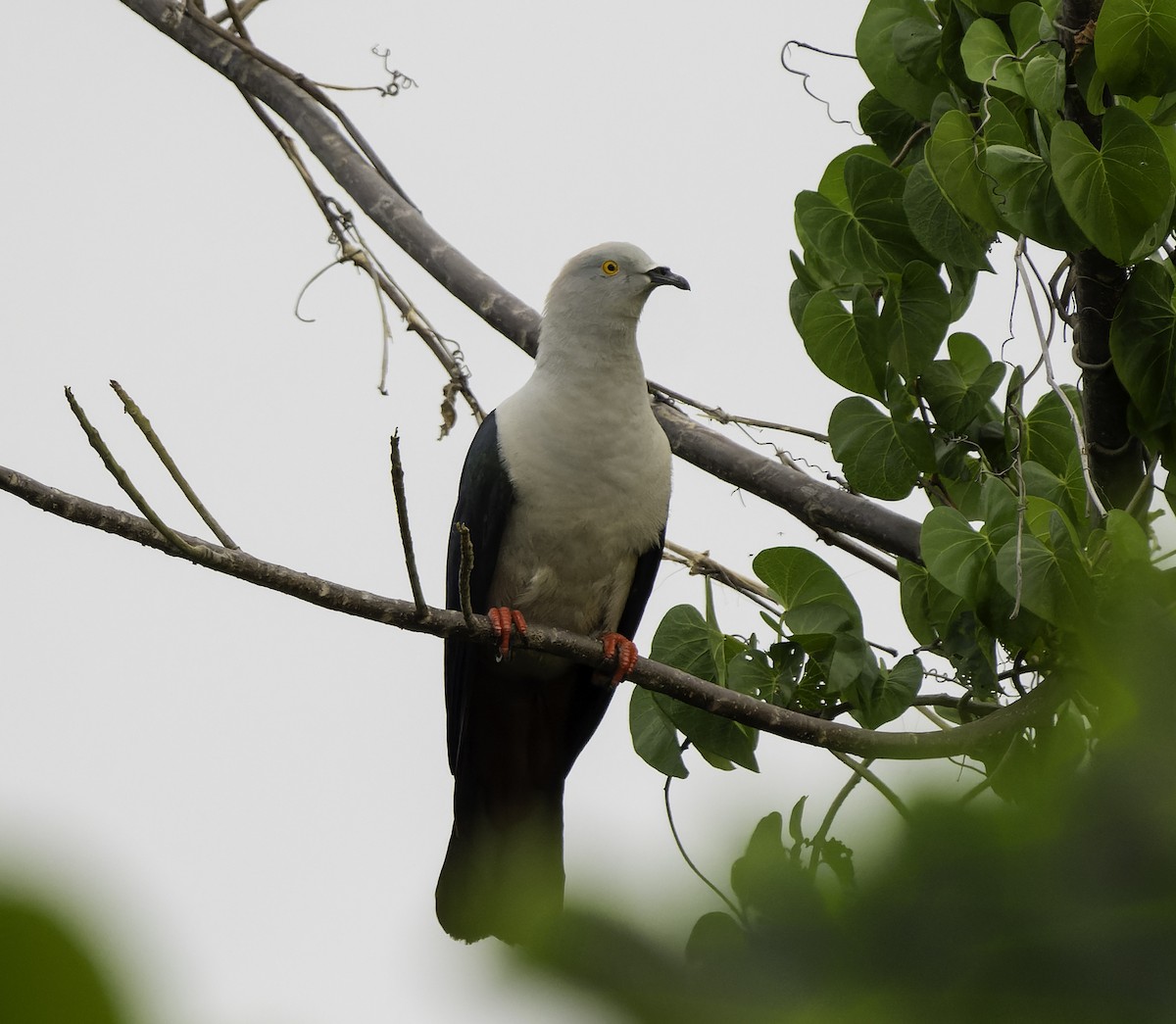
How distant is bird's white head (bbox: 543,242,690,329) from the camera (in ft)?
12.7

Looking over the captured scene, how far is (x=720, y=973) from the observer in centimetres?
44

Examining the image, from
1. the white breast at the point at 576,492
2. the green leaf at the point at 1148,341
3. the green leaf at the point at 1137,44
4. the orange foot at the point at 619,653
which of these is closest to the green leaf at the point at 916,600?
the green leaf at the point at 1148,341

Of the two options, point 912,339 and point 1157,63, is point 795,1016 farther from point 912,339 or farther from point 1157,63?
point 912,339

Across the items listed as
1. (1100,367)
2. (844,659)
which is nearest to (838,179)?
(1100,367)

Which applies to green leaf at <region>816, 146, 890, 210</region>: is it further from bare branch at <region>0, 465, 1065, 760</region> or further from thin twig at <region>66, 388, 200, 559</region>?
thin twig at <region>66, 388, 200, 559</region>

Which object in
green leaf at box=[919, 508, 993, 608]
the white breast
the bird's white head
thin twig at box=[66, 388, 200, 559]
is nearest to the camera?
thin twig at box=[66, 388, 200, 559]

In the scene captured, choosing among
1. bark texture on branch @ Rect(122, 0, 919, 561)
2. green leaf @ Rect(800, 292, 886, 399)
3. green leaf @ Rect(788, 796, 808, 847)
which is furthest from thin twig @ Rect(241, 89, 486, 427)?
green leaf @ Rect(788, 796, 808, 847)

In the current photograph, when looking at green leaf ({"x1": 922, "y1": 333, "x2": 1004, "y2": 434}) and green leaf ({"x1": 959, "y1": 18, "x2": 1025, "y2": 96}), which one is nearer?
green leaf ({"x1": 959, "y1": 18, "x2": 1025, "y2": 96})

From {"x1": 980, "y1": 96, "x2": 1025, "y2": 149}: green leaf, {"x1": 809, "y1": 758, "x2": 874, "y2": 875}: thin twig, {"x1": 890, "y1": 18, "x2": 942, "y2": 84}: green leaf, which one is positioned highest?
{"x1": 890, "y1": 18, "x2": 942, "y2": 84}: green leaf

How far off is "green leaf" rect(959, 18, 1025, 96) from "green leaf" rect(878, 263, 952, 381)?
1.47ft

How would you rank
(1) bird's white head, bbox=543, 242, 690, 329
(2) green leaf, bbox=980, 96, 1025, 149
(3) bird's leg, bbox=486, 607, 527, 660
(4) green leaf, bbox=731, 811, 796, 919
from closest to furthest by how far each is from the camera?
(4) green leaf, bbox=731, 811, 796, 919, (2) green leaf, bbox=980, 96, 1025, 149, (3) bird's leg, bbox=486, 607, 527, 660, (1) bird's white head, bbox=543, 242, 690, 329

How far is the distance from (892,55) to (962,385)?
0.74m

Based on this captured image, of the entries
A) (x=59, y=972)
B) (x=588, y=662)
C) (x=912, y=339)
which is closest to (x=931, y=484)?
(x=912, y=339)

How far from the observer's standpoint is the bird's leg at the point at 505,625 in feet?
9.05
